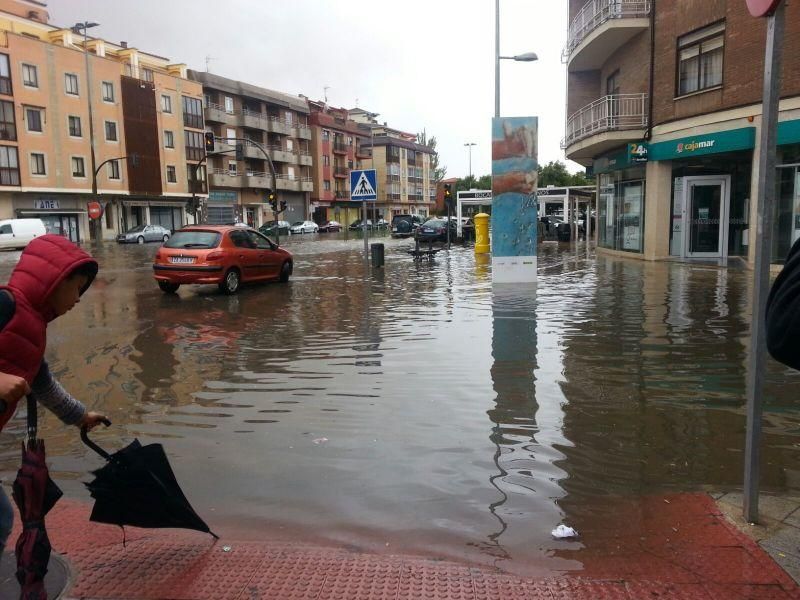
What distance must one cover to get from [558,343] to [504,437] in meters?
3.73

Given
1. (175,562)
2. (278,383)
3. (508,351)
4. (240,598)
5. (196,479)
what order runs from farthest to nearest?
(508,351) → (278,383) → (196,479) → (175,562) → (240,598)

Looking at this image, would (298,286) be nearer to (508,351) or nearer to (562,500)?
(508,351)

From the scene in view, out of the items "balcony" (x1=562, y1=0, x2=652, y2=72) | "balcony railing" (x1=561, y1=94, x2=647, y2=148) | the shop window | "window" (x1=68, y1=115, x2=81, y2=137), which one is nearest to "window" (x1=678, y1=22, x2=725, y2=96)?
"balcony railing" (x1=561, y1=94, x2=647, y2=148)

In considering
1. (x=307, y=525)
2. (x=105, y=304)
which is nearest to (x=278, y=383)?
(x=307, y=525)

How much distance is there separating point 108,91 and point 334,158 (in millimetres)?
34745

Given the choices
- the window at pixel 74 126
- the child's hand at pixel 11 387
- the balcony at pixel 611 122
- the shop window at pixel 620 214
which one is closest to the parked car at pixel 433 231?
the shop window at pixel 620 214

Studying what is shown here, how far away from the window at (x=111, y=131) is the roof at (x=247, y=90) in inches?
483

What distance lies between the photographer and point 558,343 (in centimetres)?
863

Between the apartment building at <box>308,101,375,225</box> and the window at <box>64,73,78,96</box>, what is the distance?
33005 mm

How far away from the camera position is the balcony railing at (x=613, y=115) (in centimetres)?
2158

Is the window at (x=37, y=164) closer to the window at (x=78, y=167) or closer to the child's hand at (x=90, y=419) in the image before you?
the window at (x=78, y=167)

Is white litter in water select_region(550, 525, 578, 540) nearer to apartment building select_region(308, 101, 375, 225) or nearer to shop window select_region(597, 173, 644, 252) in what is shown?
shop window select_region(597, 173, 644, 252)

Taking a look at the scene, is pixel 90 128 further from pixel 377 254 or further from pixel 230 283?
pixel 230 283

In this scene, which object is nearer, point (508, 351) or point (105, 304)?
point (508, 351)
